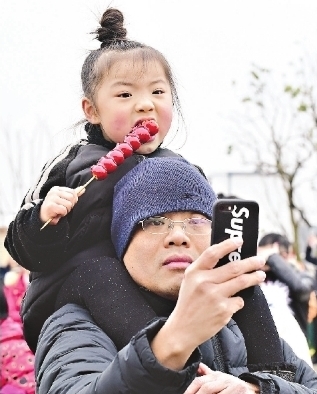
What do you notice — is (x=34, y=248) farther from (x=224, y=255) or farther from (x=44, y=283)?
(x=224, y=255)

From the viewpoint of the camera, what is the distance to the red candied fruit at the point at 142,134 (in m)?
2.29

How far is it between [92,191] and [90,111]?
0.34 meters

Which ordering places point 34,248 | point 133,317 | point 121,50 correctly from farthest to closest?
1. point 121,50
2. point 34,248
3. point 133,317

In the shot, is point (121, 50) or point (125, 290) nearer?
point (125, 290)

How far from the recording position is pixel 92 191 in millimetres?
2328

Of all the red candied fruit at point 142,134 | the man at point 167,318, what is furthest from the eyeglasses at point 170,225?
the red candied fruit at point 142,134

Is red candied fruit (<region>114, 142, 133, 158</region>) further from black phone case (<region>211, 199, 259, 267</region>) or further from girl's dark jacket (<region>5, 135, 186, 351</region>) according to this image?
black phone case (<region>211, 199, 259, 267</region>)

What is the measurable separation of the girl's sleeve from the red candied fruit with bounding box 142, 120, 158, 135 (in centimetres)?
29

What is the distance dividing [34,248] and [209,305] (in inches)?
34.0

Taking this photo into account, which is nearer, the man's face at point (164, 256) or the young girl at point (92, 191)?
the man's face at point (164, 256)

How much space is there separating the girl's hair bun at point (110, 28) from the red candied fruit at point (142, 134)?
440 millimetres

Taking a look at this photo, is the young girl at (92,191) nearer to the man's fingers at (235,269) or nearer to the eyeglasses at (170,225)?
the eyeglasses at (170,225)

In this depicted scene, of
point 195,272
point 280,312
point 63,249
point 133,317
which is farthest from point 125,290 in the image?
point 280,312

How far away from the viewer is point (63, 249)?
2254mm
